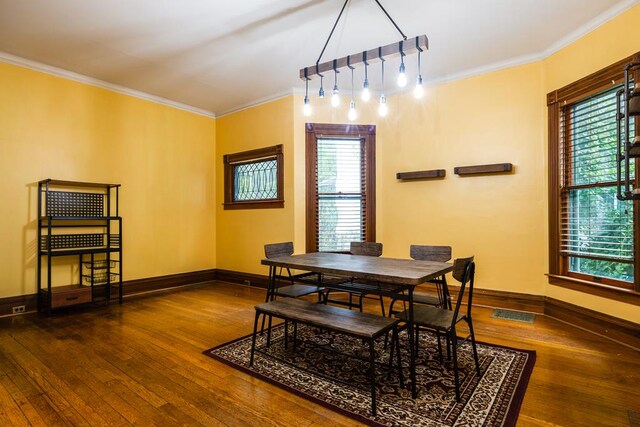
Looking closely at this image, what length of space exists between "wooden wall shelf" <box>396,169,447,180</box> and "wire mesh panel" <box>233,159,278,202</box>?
1926 millimetres

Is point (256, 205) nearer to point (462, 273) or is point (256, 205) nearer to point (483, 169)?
point (483, 169)

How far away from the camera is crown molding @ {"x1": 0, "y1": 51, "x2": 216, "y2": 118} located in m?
3.91

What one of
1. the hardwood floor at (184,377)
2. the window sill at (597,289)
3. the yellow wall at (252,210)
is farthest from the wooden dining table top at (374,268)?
the yellow wall at (252,210)

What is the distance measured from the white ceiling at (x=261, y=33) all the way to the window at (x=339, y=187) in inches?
36.4

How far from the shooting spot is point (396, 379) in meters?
2.36

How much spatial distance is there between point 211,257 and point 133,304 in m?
1.71

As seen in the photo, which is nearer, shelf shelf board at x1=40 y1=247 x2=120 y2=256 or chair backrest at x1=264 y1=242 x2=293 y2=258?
chair backrest at x1=264 y1=242 x2=293 y2=258

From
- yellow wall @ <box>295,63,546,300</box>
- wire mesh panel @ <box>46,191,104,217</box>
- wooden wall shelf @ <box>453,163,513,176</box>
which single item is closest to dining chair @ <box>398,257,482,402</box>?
yellow wall @ <box>295,63,546,300</box>

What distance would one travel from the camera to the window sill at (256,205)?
5172mm

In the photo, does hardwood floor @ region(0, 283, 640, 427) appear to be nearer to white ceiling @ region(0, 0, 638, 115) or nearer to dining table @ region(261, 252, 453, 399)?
dining table @ region(261, 252, 453, 399)

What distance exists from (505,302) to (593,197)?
1.50 m

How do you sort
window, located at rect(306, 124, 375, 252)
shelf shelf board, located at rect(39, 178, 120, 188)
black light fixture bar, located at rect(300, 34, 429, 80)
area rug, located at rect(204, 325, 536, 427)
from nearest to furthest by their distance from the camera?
area rug, located at rect(204, 325, 536, 427) → black light fixture bar, located at rect(300, 34, 429, 80) → shelf shelf board, located at rect(39, 178, 120, 188) → window, located at rect(306, 124, 375, 252)

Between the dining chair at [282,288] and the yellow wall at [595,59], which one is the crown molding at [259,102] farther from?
the yellow wall at [595,59]

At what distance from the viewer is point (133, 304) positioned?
4484mm
